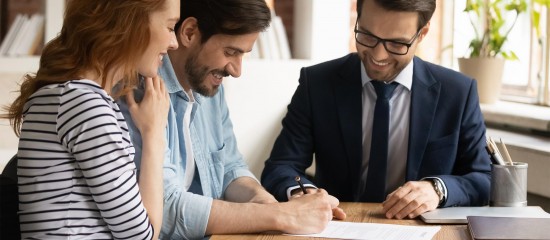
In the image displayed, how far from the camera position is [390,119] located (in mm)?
2746

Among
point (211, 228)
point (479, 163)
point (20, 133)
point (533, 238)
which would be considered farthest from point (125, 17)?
point (479, 163)

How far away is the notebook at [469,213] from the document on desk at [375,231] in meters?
0.08

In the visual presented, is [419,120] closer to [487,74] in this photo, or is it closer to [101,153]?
[101,153]

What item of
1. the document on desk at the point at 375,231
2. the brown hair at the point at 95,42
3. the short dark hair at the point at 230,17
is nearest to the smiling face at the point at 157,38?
the brown hair at the point at 95,42

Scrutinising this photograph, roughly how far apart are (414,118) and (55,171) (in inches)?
48.5

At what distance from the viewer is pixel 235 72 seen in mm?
2475

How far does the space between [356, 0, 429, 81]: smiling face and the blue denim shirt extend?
1.52 feet

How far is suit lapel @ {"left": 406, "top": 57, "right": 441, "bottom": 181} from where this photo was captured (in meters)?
2.70

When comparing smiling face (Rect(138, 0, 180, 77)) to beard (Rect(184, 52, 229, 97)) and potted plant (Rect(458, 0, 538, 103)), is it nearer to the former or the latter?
beard (Rect(184, 52, 229, 97))

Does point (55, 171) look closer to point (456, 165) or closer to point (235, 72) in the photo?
point (235, 72)

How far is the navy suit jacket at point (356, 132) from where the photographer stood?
8.87 feet

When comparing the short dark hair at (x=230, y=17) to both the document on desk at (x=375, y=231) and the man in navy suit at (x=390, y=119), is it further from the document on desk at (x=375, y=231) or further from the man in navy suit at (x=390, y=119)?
the document on desk at (x=375, y=231)

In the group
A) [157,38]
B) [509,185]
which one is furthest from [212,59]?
[509,185]

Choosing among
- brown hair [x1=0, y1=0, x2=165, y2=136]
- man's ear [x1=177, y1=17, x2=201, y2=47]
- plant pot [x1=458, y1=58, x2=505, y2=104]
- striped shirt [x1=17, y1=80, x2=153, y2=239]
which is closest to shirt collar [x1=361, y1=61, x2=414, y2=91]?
man's ear [x1=177, y1=17, x2=201, y2=47]
